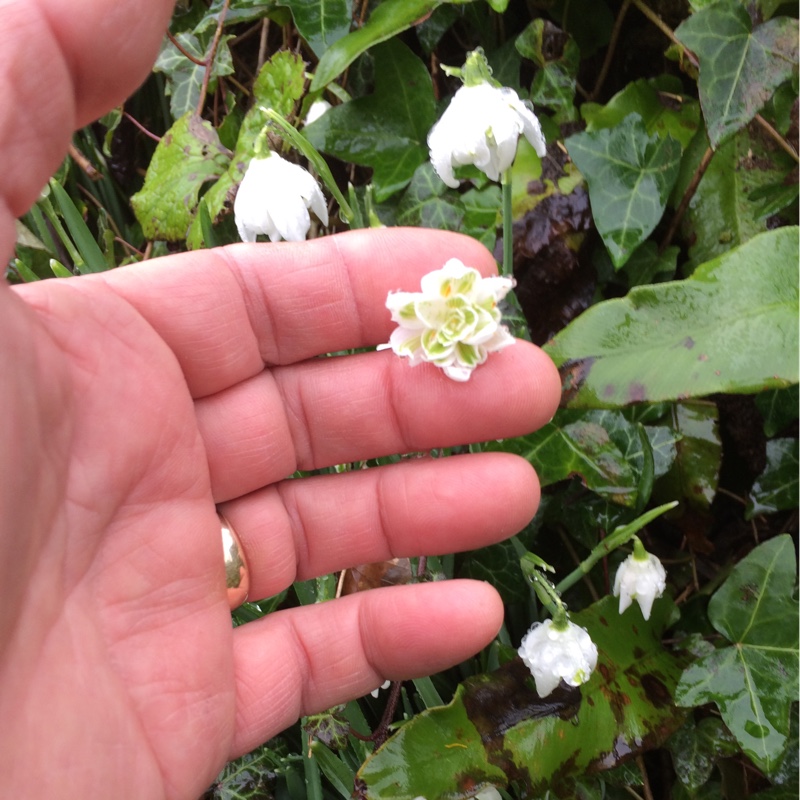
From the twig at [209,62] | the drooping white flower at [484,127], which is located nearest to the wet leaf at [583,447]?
the drooping white flower at [484,127]

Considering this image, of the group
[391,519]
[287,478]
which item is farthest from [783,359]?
[287,478]

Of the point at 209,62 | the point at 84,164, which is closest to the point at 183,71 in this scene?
the point at 209,62

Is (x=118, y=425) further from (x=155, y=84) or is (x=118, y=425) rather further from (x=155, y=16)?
(x=155, y=84)

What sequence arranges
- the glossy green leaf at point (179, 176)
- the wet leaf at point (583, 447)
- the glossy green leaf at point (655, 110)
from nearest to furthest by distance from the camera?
the wet leaf at point (583, 447) → the glossy green leaf at point (655, 110) → the glossy green leaf at point (179, 176)

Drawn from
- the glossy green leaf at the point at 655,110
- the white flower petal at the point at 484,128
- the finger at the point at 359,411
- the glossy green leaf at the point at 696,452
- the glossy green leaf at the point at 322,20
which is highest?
the glossy green leaf at the point at 322,20

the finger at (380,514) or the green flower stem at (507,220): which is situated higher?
the green flower stem at (507,220)

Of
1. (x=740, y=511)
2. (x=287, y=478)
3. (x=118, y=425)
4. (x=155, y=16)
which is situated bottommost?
(x=740, y=511)

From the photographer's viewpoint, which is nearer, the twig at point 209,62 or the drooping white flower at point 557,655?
the drooping white flower at point 557,655

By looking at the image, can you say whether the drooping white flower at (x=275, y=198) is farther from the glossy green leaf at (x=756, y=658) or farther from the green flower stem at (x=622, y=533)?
the glossy green leaf at (x=756, y=658)
